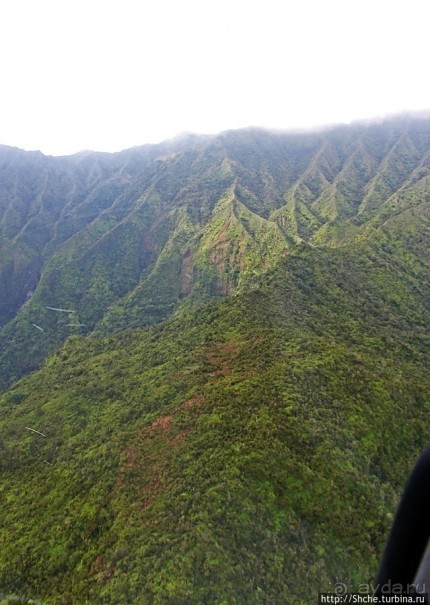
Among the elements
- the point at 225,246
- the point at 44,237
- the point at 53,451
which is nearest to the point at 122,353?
the point at 53,451

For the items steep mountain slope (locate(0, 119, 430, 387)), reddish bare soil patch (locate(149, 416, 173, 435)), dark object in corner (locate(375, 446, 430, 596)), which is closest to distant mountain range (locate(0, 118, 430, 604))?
reddish bare soil patch (locate(149, 416, 173, 435))

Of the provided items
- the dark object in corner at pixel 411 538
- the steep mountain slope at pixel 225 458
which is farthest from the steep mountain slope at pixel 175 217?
the dark object in corner at pixel 411 538

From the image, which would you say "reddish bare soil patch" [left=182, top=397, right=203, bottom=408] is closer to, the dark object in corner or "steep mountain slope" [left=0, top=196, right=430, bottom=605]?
"steep mountain slope" [left=0, top=196, right=430, bottom=605]

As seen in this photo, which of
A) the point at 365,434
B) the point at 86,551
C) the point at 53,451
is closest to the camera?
the point at 86,551

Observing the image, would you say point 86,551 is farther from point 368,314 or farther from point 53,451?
point 368,314

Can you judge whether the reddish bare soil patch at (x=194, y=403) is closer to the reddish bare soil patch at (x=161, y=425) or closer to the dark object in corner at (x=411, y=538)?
the reddish bare soil patch at (x=161, y=425)
